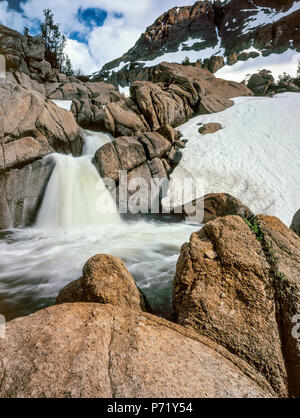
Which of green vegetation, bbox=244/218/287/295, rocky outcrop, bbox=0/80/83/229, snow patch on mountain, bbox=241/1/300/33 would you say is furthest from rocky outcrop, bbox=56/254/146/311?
snow patch on mountain, bbox=241/1/300/33

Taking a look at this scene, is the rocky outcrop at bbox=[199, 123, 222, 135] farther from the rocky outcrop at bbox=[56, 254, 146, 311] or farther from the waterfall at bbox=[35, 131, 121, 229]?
the rocky outcrop at bbox=[56, 254, 146, 311]

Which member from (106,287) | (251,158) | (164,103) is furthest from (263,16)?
(106,287)

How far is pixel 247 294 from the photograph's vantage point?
9.24 ft

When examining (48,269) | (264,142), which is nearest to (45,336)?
(48,269)

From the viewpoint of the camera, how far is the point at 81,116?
15656mm

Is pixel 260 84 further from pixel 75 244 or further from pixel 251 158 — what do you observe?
pixel 75 244

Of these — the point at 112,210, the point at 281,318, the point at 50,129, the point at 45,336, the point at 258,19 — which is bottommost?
the point at 281,318

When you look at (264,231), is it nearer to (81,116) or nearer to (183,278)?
(183,278)

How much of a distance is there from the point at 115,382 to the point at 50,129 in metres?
11.1

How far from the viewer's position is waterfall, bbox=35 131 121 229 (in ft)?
29.6

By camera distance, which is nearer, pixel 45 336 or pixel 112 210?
pixel 45 336

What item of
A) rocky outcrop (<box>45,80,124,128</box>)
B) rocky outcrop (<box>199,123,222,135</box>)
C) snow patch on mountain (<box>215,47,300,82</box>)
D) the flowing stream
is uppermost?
snow patch on mountain (<box>215,47,300,82</box>)

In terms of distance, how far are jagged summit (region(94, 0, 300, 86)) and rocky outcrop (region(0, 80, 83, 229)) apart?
65286 mm

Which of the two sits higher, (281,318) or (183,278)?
(183,278)
